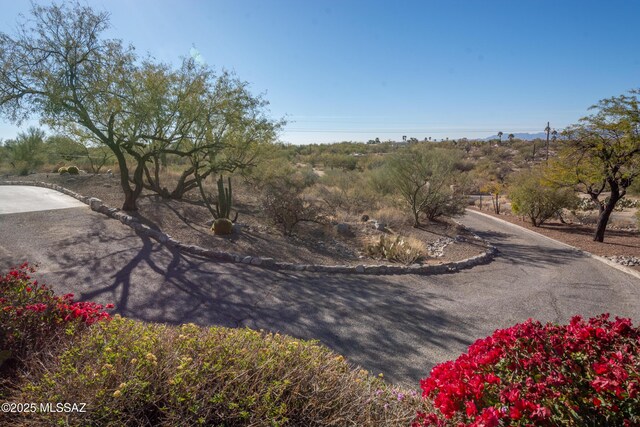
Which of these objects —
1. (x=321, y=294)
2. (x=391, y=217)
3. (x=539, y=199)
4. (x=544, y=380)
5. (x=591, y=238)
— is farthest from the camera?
(x=539, y=199)

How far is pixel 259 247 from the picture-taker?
9750 mm

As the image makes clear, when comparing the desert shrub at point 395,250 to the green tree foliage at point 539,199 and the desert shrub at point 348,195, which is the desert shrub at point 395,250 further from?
the green tree foliage at point 539,199

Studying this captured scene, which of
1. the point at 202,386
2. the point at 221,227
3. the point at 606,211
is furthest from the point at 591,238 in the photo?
the point at 202,386

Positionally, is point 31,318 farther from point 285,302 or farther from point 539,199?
point 539,199

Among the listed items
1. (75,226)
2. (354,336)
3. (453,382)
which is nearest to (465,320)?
(354,336)

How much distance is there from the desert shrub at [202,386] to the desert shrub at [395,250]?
763 cm

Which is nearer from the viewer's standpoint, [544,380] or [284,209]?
[544,380]

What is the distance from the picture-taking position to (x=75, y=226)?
984 cm

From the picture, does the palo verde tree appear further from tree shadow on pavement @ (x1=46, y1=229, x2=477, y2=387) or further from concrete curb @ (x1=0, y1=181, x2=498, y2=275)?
tree shadow on pavement @ (x1=46, y1=229, x2=477, y2=387)

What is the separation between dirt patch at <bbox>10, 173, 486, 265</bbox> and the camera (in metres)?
9.75

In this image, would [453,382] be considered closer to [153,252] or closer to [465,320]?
[465,320]

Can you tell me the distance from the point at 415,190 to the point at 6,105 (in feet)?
48.9

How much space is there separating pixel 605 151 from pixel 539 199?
18.4ft

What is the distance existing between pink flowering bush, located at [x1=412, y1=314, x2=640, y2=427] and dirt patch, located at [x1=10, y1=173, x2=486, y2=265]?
21.6 ft
